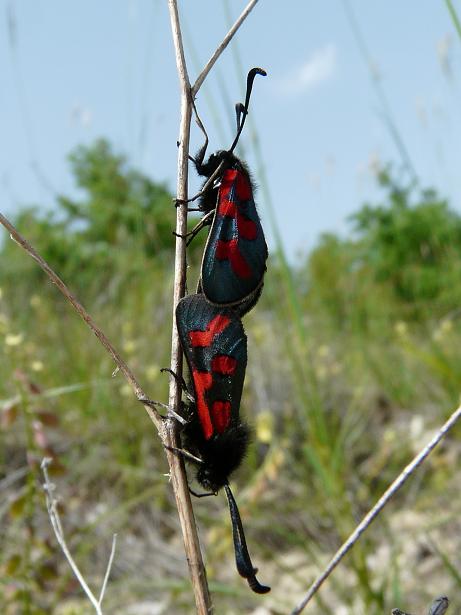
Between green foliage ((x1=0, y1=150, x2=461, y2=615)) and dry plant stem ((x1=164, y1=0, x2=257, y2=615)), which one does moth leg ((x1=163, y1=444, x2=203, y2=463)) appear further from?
green foliage ((x1=0, y1=150, x2=461, y2=615))

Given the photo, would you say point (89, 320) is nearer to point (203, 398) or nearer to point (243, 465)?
point (203, 398)

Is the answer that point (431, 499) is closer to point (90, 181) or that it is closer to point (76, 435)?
point (76, 435)

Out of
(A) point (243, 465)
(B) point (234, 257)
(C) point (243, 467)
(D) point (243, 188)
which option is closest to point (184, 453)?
(B) point (234, 257)

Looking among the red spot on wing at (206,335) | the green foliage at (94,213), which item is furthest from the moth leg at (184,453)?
the green foliage at (94,213)

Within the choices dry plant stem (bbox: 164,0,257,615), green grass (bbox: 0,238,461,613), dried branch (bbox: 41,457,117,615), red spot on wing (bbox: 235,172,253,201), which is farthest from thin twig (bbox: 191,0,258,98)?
green grass (bbox: 0,238,461,613)

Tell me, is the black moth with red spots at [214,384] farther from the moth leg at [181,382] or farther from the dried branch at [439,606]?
the dried branch at [439,606]

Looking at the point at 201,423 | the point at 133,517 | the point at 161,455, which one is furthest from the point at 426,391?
the point at 201,423
